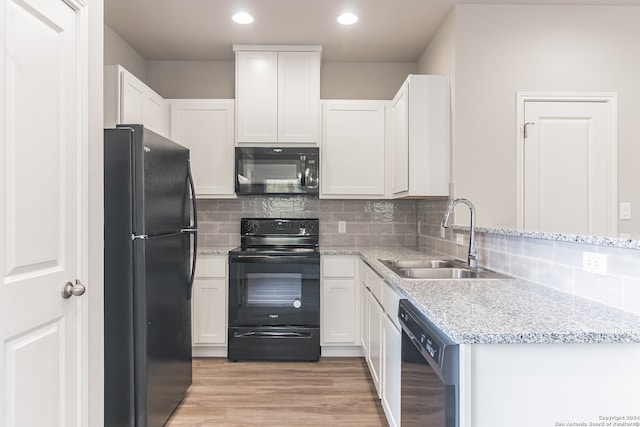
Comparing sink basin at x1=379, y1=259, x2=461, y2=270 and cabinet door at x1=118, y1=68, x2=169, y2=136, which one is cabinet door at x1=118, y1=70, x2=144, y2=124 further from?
sink basin at x1=379, y1=259, x2=461, y2=270

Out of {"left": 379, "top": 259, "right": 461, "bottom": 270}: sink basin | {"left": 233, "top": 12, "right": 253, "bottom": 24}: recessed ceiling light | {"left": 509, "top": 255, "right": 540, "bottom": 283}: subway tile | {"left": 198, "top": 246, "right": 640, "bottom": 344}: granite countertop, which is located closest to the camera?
{"left": 198, "top": 246, "right": 640, "bottom": 344}: granite countertop

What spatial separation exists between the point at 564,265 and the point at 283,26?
251 centimetres

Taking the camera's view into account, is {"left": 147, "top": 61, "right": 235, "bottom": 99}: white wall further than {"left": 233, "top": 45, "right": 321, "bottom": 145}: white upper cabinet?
Yes

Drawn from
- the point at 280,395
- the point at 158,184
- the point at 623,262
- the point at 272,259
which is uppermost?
the point at 158,184

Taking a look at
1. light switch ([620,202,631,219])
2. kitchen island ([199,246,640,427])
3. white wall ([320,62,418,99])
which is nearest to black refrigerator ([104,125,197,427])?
kitchen island ([199,246,640,427])

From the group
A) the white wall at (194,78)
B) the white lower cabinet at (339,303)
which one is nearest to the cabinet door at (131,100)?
the white wall at (194,78)

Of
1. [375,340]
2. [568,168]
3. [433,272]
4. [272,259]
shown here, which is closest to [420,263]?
[433,272]

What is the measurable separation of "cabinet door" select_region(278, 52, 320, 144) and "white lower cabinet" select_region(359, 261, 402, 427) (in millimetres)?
1307

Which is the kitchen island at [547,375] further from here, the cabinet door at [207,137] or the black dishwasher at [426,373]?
the cabinet door at [207,137]

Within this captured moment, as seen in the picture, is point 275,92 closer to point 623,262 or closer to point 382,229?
point 382,229

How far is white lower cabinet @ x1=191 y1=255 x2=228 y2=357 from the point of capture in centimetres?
313

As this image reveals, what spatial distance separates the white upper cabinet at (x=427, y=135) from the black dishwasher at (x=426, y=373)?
1.39 m

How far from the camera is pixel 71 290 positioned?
1427 mm

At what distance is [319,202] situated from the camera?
3.70 meters
